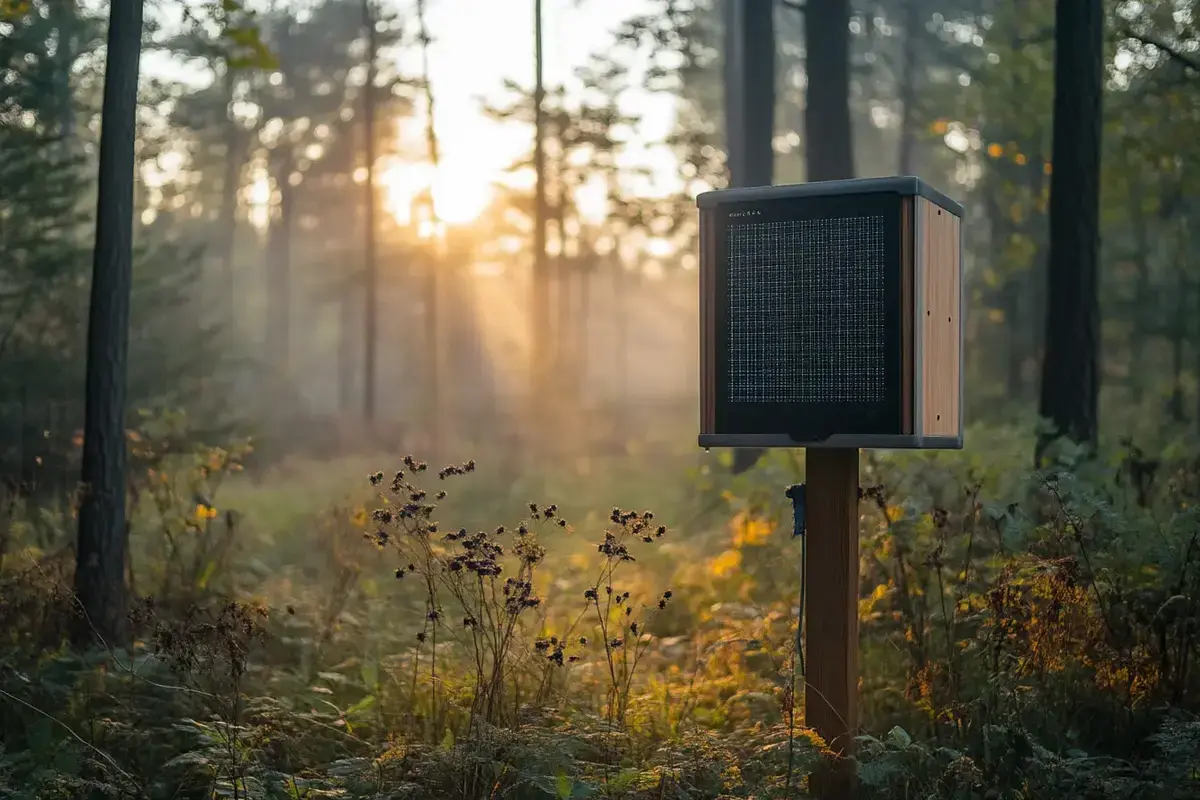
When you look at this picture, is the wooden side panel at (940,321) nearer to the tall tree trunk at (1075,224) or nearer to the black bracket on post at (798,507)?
the black bracket on post at (798,507)

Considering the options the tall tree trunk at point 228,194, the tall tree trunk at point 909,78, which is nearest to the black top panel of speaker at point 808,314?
the tall tree trunk at point 909,78

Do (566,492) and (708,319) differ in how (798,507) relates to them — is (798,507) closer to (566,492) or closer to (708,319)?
(708,319)

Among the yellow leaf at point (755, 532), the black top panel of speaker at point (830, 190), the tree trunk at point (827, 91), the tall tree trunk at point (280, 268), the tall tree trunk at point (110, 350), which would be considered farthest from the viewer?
the tall tree trunk at point (280, 268)

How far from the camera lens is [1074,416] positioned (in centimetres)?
972

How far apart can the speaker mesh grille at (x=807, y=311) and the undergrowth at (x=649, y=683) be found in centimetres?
83

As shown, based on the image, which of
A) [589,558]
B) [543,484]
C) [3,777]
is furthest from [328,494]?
[3,777]

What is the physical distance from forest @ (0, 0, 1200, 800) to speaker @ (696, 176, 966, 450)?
0.99m

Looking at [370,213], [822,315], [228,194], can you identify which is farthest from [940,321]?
[228,194]

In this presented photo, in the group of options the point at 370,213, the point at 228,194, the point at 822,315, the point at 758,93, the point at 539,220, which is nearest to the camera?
the point at 822,315

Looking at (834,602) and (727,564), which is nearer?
(834,602)

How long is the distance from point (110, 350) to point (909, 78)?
22.1 metres

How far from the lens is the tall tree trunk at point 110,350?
740 cm

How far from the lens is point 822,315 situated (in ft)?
14.1

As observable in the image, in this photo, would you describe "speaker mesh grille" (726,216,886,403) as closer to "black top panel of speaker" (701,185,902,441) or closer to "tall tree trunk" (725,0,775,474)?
"black top panel of speaker" (701,185,902,441)
